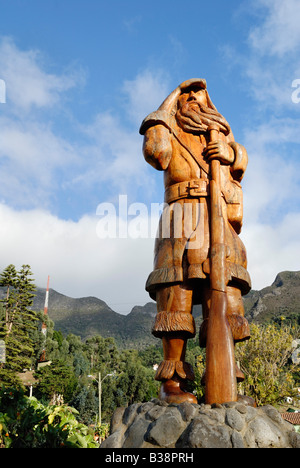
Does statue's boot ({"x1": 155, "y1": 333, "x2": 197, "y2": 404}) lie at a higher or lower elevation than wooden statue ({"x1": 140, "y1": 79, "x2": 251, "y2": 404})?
lower

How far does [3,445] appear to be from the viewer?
3.55 metres

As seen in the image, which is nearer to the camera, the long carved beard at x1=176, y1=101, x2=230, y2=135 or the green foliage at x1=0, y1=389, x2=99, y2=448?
the green foliage at x1=0, y1=389, x2=99, y2=448

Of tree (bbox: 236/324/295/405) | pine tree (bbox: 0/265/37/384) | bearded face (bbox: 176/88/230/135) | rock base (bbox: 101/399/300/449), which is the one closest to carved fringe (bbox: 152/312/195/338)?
rock base (bbox: 101/399/300/449)

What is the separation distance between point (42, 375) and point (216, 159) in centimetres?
1937

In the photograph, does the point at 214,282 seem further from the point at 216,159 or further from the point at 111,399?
the point at 111,399

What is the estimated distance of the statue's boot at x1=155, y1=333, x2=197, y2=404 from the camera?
3211mm

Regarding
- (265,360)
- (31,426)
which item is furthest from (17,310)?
(31,426)

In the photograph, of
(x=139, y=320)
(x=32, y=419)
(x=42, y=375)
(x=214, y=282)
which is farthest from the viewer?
(x=139, y=320)

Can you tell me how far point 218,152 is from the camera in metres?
3.96

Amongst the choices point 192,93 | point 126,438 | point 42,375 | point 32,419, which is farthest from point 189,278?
point 42,375

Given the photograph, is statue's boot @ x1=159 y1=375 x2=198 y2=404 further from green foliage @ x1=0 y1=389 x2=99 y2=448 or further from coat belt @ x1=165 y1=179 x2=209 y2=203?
coat belt @ x1=165 y1=179 x2=209 y2=203

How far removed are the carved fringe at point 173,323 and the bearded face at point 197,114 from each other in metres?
2.03

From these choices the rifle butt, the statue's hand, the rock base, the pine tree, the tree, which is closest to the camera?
the rock base

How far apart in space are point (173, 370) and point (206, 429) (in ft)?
2.81
